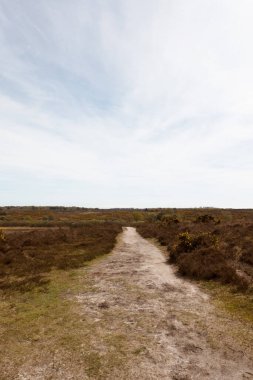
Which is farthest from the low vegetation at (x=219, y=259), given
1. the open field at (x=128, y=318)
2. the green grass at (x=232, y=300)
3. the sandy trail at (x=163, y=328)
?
the sandy trail at (x=163, y=328)

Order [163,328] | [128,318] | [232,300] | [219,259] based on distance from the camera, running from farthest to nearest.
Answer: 1. [219,259]
2. [232,300]
3. [128,318]
4. [163,328]

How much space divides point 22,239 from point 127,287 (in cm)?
2221

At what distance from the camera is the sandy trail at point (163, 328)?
26.9 feet

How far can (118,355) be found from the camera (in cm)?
898

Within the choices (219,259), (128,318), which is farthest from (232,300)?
(219,259)

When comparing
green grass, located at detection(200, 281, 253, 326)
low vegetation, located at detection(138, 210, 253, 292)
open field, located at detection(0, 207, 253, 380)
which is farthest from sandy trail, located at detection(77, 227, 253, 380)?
low vegetation, located at detection(138, 210, 253, 292)

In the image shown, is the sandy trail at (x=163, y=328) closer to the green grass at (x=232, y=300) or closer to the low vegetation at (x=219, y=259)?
the green grass at (x=232, y=300)

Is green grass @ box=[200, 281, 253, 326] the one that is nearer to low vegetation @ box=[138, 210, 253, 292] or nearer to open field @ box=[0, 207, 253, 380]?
open field @ box=[0, 207, 253, 380]

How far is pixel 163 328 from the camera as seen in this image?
11.0m

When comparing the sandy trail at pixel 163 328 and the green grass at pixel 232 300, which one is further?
the green grass at pixel 232 300

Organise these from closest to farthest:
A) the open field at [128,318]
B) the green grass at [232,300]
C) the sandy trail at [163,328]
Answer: the sandy trail at [163,328] → the open field at [128,318] → the green grass at [232,300]

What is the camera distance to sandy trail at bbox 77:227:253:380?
8.20 metres

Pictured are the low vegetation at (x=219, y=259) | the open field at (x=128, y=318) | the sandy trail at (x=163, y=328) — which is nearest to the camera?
the sandy trail at (x=163, y=328)

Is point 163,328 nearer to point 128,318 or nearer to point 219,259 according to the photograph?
point 128,318
